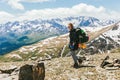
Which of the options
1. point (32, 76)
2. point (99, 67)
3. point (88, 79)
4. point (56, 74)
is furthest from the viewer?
point (99, 67)

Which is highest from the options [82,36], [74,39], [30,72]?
[82,36]

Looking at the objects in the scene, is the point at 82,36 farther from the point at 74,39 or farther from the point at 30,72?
the point at 30,72

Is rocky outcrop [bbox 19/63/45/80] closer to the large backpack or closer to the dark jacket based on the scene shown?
the large backpack

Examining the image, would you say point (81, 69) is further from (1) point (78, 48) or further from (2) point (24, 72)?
(2) point (24, 72)

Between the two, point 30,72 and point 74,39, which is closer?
point 30,72

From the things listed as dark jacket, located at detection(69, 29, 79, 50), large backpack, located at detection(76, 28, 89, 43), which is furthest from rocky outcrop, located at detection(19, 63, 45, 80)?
dark jacket, located at detection(69, 29, 79, 50)

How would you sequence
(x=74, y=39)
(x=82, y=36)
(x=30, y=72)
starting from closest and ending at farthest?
(x=30, y=72) < (x=82, y=36) < (x=74, y=39)

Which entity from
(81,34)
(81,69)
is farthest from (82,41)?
(81,69)

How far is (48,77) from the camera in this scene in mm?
25766

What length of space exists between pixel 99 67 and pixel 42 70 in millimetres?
10008

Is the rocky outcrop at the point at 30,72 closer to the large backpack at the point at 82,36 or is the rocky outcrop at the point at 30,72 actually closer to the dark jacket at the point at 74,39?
the large backpack at the point at 82,36

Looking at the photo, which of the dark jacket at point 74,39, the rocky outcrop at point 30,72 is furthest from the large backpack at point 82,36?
the rocky outcrop at point 30,72

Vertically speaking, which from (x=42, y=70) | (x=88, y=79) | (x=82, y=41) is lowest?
(x=88, y=79)

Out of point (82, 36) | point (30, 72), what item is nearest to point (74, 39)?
point (82, 36)
